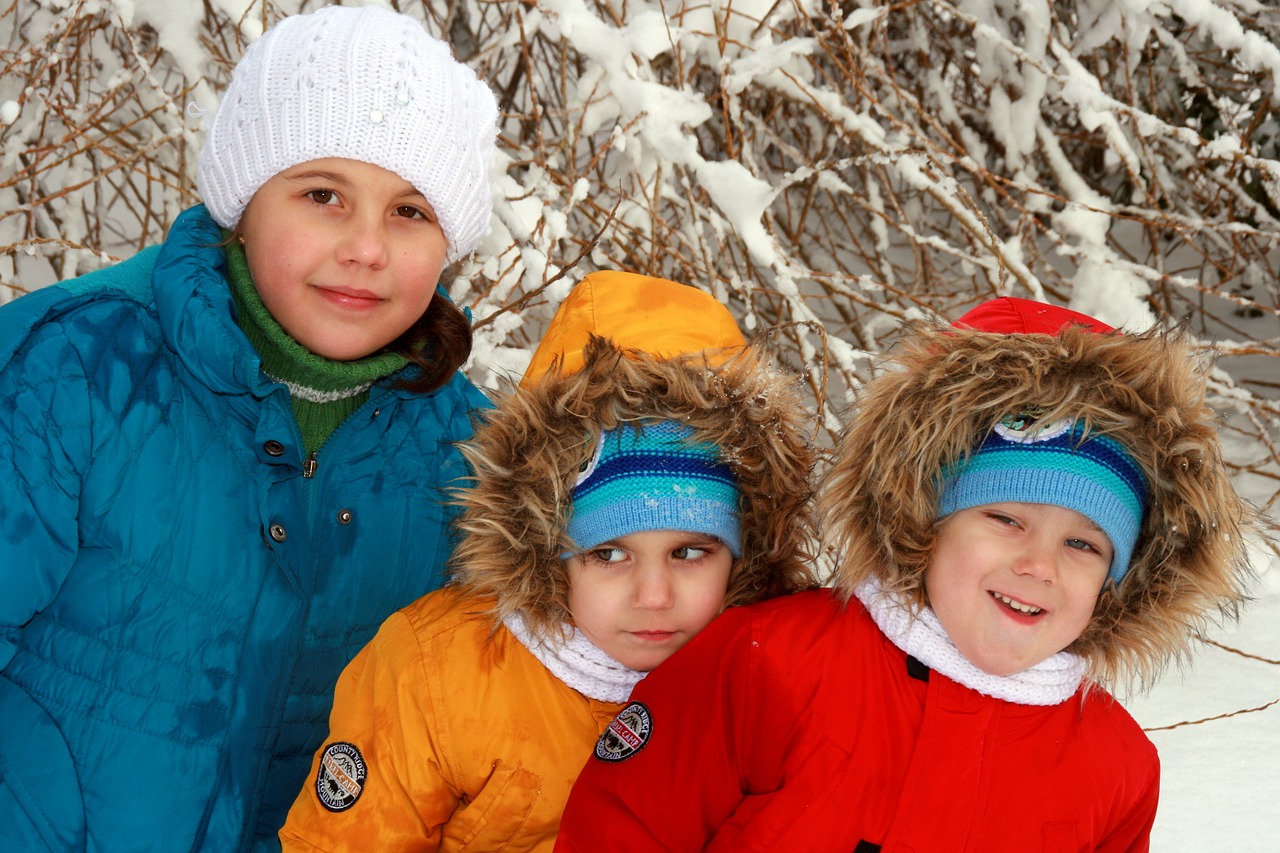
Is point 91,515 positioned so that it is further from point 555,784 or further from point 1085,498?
point 1085,498

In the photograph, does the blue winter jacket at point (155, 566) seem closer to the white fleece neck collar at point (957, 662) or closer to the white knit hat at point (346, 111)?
the white knit hat at point (346, 111)

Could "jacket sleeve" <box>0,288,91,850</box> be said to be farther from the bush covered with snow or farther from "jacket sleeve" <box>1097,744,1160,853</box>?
"jacket sleeve" <box>1097,744,1160,853</box>

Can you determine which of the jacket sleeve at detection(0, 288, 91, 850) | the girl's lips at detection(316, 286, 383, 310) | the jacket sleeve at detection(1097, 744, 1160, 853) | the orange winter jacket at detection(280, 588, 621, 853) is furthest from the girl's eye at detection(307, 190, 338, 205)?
the jacket sleeve at detection(1097, 744, 1160, 853)

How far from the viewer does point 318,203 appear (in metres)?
1.69

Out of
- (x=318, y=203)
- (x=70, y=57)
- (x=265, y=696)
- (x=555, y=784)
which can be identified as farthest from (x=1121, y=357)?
(x=70, y=57)

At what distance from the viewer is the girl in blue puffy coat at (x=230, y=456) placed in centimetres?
155

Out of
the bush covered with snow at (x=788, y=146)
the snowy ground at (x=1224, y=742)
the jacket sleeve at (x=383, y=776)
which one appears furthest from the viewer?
the bush covered with snow at (x=788, y=146)

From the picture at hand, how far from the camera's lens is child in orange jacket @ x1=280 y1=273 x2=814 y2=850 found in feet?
5.22

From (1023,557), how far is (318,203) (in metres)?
1.08

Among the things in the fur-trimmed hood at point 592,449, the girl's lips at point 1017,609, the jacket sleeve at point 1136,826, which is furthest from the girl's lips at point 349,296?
the jacket sleeve at point 1136,826

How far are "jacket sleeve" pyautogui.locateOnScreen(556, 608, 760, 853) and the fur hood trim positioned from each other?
7.8 inches

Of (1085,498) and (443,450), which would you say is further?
(443,450)

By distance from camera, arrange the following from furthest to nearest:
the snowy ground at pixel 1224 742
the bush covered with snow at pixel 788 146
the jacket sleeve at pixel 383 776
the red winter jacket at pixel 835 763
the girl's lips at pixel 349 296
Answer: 1. the bush covered with snow at pixel 788 146
2. the snowy ground at pixel 1224 742
3. the girl's lips at pixel 349 296
4. the jacket sleeve at pixel 383 776
5. the red winter jacket at pixel 835 763

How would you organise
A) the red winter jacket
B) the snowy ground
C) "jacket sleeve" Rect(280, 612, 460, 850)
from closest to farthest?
1. the red winter jacket
2. "jacket sleeve" Rect(280, 612, 460, 850)
3. the snowy ground
